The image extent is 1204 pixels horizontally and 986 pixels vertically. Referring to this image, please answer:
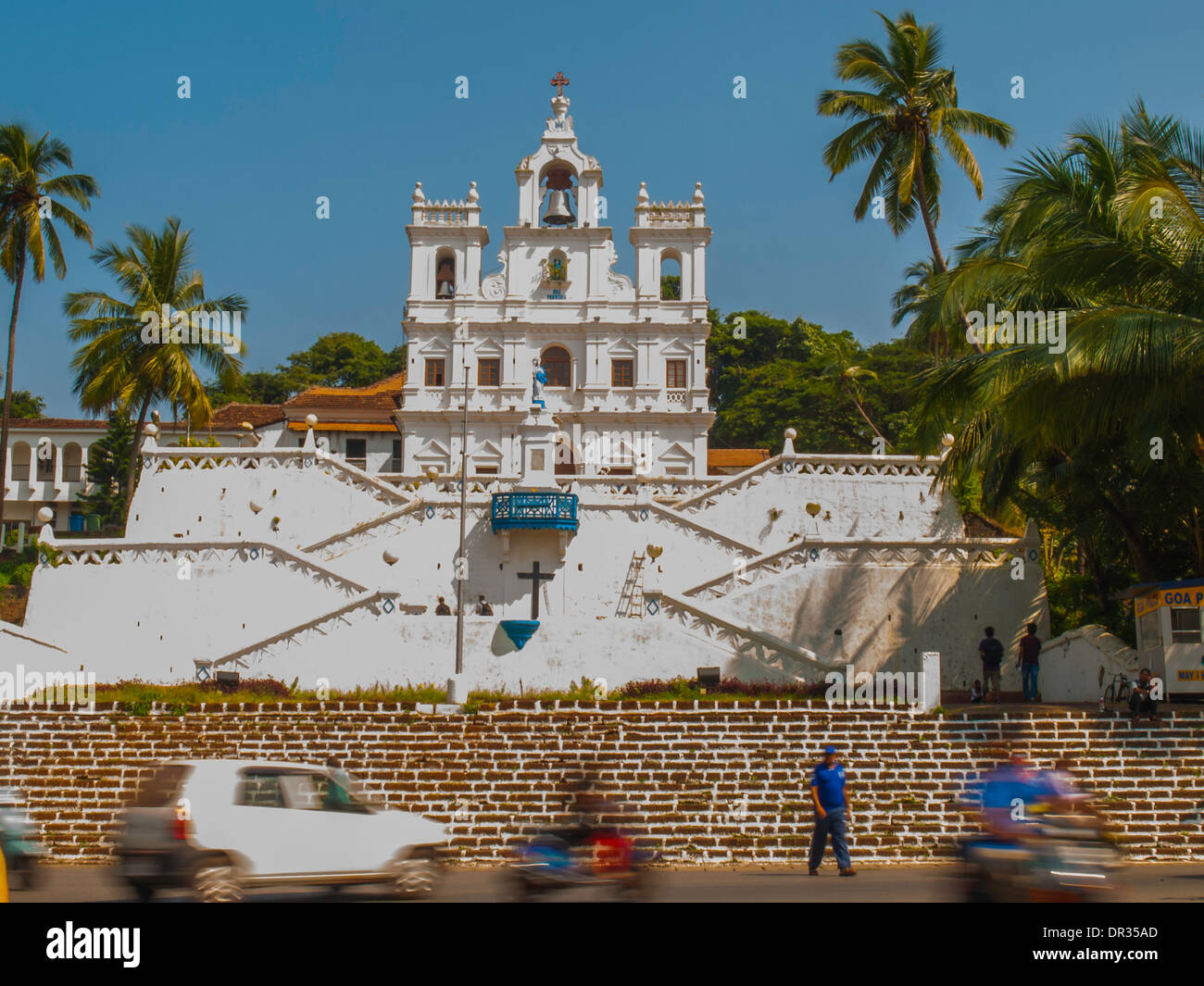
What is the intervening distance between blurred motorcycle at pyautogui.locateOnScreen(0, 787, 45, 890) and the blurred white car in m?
2.40

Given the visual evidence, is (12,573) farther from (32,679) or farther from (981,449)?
(981,449)

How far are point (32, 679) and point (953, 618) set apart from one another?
67.6 ft

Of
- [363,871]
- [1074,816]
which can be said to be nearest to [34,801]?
[363,871]

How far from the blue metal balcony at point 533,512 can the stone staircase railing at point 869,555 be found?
3.93m

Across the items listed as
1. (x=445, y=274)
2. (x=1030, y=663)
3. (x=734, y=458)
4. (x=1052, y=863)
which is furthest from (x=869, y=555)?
(x=734, y=458)

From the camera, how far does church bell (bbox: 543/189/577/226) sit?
48.4 metres

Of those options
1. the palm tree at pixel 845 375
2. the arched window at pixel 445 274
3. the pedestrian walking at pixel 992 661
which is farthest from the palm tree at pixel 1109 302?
the palm tree at pixel 845 375

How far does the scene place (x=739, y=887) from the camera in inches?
594

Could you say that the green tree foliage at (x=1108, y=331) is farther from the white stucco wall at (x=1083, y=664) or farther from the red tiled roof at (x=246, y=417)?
the red tiled roof at (x=246, y=417)

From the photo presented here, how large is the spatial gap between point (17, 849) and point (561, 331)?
35.6m

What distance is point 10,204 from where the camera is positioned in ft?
122

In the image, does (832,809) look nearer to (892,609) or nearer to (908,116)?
(892,609)

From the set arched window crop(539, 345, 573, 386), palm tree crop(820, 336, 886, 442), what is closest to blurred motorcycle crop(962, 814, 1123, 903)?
arched window crop(539, 345, 573, 386)

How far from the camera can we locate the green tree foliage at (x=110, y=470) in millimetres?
51750
